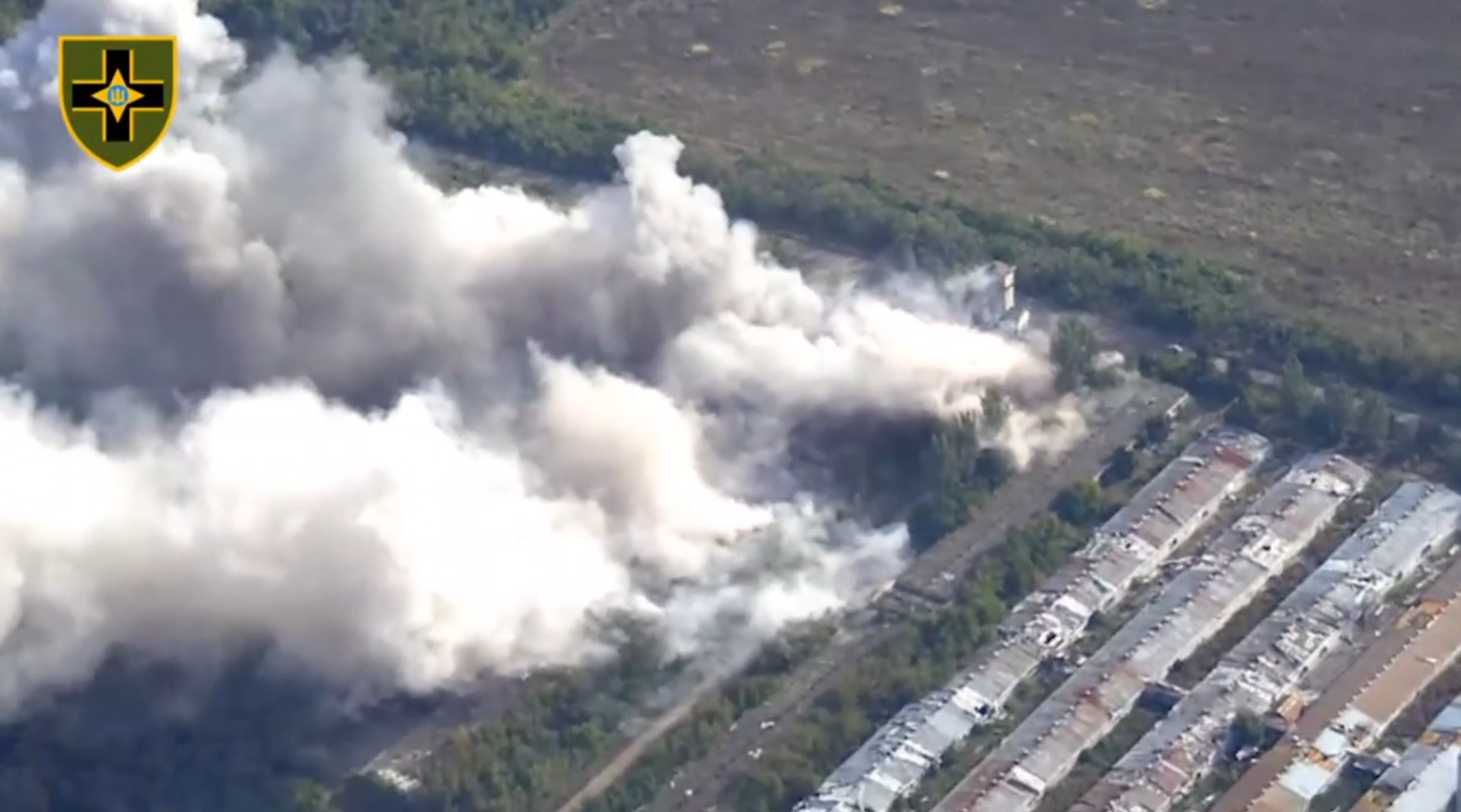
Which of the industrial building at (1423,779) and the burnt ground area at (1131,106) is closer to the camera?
the industrial building at (1423,779)

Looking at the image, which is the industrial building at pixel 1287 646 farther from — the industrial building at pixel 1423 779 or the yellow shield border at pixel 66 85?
the yellow shield border at pixel 66 85

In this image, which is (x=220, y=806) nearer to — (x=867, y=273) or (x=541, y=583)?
(x=541, y=583)

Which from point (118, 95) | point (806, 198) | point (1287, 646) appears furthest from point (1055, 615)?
point (118, 95)

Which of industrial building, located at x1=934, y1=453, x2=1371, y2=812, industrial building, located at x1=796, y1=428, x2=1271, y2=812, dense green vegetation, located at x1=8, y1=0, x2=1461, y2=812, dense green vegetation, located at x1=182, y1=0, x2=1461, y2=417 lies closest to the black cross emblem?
dense green vegetation, located at x1=8, y1=0, x2=1461, y2=812

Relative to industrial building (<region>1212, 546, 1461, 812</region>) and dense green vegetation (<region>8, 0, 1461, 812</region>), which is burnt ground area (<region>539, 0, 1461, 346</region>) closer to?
dense green vegetation (<region>8, 0, 1461, 812</region>)

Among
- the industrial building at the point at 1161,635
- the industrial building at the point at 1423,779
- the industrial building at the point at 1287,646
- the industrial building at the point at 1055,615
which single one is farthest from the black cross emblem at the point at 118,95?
the industrial building at the point at 1423,779

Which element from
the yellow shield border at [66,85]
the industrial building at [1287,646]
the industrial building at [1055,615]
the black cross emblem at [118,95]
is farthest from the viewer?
the yellow shield border at [66,85]

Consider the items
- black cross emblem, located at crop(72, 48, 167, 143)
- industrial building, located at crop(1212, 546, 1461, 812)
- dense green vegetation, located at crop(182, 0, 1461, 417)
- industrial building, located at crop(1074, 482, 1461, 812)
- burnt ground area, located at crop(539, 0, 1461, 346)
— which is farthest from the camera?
burnt ground area, located at crop(539, 0, 1461, 346)

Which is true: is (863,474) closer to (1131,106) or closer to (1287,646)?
(1287,646)
